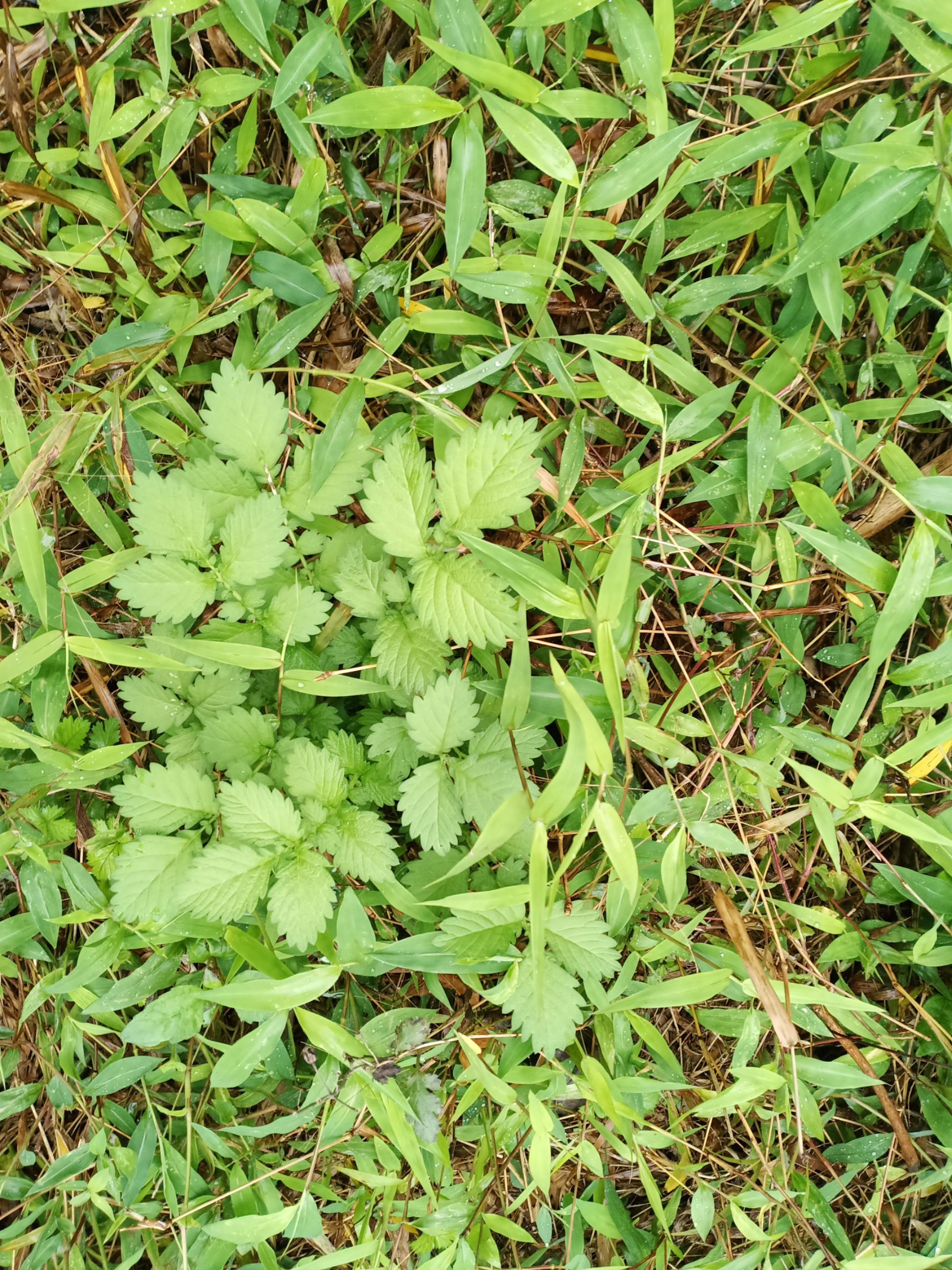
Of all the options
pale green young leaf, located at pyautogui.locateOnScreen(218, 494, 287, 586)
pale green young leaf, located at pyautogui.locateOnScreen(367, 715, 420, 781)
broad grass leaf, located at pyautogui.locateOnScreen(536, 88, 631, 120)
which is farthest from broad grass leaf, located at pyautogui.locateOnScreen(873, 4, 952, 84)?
pale green young leaf, located at pyautogui.locateOnScreen(367, 715, 420, 781)

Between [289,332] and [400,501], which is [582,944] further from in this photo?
[289,332]

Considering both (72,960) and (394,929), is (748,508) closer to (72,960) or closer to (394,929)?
(394,929)

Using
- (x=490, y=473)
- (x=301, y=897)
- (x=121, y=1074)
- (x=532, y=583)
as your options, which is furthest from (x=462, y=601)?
(x=121, y=1074)

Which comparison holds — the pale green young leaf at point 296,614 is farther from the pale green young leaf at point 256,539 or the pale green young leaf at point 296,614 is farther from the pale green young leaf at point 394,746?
the pale green young leaf at point 394,746

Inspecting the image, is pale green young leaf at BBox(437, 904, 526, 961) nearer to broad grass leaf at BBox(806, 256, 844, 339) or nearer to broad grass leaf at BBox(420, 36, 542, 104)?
broad grass leaf at BBox(806, 256, 844, 339)

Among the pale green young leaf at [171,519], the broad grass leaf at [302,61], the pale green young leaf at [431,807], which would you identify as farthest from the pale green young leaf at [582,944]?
the broad grass leaf at [302,61]
